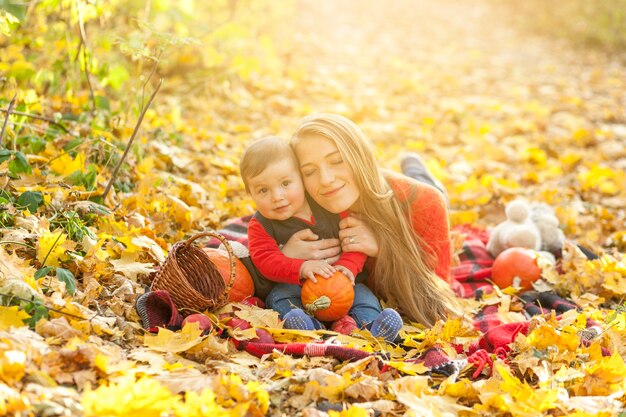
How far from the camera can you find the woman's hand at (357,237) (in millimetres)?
3107

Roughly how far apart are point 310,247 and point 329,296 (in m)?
Answer: 0.31

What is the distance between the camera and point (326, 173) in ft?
9.81

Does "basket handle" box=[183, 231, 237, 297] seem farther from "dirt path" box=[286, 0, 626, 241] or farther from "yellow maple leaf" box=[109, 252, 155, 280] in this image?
"dirt path" box=[286, 0, 626, 241]

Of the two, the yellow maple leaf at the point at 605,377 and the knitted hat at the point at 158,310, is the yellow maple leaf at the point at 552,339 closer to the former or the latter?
the yellow maple leaf at the point at 605,377

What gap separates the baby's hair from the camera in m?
2.95

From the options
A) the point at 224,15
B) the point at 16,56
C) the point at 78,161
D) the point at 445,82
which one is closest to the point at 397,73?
the point at 445,82

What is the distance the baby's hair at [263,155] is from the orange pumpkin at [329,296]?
1.77 ft

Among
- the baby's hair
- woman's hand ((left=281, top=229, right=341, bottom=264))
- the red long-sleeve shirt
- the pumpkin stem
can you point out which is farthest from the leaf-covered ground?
the baby's hair

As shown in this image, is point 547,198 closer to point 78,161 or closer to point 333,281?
point 333,281

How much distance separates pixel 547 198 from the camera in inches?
188

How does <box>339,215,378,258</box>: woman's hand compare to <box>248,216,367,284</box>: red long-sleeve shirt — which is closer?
Answer: <box>248,216,367,284</box>: red long-sleeve shirt

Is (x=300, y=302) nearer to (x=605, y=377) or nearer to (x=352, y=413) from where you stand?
(x=352, y=413)

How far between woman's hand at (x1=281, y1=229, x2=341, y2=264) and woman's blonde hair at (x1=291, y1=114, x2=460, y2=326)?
21 cm

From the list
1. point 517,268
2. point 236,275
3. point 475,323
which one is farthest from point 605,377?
point 236,275
